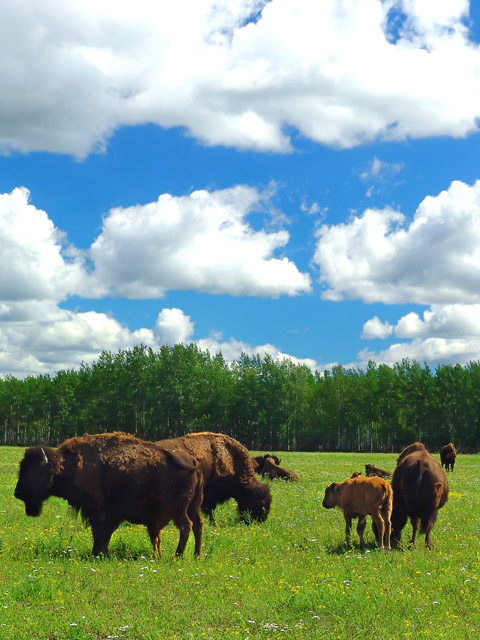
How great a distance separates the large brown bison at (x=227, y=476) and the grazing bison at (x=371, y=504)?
127 inches

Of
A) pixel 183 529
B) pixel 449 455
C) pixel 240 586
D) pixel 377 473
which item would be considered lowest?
pixel 449 455

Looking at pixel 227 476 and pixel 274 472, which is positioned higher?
pixel 227 476

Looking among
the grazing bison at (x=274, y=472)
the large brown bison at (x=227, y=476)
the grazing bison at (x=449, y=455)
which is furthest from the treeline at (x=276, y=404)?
the large brown bison at (x=227, y=476)

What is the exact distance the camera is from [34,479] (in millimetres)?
13070

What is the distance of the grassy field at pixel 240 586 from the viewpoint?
26.4 ft

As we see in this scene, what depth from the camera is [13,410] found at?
353 feet

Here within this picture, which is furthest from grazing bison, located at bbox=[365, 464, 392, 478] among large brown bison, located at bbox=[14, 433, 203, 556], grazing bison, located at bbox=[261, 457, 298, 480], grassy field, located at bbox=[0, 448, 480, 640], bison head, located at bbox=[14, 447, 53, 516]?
bison head, located at bbox=[14, 447, 53, 516]

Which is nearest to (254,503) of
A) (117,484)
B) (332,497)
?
(332,497)

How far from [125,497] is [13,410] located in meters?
103

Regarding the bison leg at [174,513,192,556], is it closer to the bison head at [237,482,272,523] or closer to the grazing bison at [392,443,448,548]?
the bison head at [237,482,272,523]

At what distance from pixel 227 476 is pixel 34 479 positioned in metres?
5.31

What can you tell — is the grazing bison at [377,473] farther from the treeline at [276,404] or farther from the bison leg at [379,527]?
the treeline at [276,404]

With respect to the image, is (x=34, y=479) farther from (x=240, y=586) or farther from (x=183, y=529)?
(x=240, y=586)

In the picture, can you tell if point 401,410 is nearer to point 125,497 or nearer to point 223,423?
point 223,423
